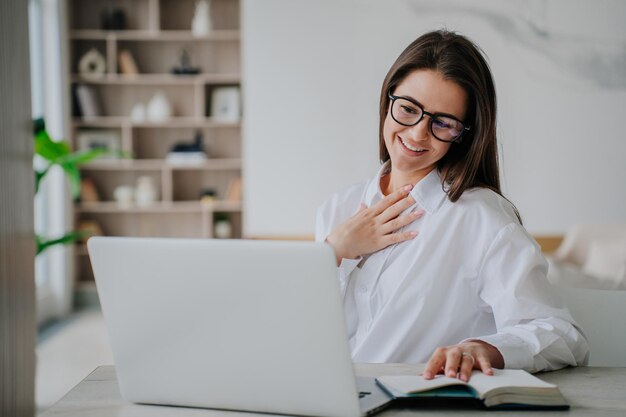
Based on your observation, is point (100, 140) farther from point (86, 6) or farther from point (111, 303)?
point (111, 303)

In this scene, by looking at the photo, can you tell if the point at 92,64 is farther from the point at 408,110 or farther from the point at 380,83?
the point at 408,110

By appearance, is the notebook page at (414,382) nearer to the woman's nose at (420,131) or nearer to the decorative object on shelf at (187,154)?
the woman's nose at (420,131)

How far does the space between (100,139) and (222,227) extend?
3.81 feet

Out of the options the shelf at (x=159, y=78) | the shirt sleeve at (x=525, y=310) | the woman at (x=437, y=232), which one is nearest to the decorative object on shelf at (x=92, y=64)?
the shelf at (x=159, y=78)

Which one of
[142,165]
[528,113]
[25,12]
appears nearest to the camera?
[25,12]

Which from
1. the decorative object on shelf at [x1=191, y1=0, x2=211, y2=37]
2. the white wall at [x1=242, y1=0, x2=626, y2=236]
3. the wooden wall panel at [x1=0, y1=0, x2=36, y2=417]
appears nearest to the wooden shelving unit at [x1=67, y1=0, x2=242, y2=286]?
the decorative object on shelf at [x1=191, y1=0, x2=211, y2=37]

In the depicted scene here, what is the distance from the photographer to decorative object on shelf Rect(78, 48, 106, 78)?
5.69 metres

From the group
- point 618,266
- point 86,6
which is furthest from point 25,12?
point 86,6

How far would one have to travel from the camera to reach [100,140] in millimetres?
5789

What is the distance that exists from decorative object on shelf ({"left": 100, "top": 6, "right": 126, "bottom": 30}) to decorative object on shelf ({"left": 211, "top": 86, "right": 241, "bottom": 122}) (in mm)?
867

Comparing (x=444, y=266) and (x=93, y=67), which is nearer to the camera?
(x=444, y=266)

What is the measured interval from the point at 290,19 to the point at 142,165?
1.59m

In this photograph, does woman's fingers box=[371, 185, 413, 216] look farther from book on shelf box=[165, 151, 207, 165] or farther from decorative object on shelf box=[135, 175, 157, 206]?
decorative object on shelf box=[135, 175, 157, 206]

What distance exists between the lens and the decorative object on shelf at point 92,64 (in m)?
5.69
